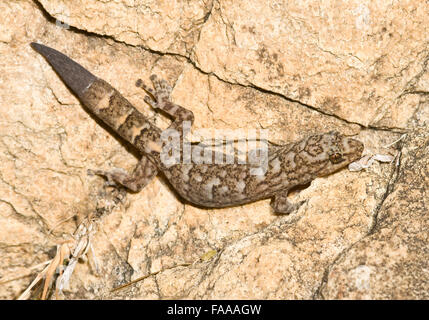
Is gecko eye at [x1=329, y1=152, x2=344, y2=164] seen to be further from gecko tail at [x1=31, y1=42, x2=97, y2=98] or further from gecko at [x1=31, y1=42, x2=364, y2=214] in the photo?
gecko tail at [x1=31, y1=42, x2=97, y2=98]

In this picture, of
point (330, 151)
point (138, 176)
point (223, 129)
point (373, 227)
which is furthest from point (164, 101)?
point (373, 227)

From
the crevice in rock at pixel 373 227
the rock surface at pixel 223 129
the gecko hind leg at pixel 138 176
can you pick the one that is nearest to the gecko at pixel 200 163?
the gecko hind leg at pixel 138 176

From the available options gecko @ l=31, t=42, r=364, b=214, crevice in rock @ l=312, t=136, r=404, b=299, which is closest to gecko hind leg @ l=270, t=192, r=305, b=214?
gecko @ l=31, t=42, r=364, b=214

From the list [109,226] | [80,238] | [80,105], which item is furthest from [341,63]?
[80,238]

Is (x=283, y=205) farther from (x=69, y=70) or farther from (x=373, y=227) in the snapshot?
(x=69, y=70)

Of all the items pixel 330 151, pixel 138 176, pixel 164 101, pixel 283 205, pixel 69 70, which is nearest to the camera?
pixel 69 70

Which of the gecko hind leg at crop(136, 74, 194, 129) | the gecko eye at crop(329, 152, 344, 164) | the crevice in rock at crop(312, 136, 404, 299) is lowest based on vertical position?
the crevice in rock at crop(312, 136, 404, 299)

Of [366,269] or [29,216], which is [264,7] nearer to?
[366,269]

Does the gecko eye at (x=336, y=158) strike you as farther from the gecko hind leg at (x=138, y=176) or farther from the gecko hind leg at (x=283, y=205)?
the gecko hind leg at (x=138, y=176)
